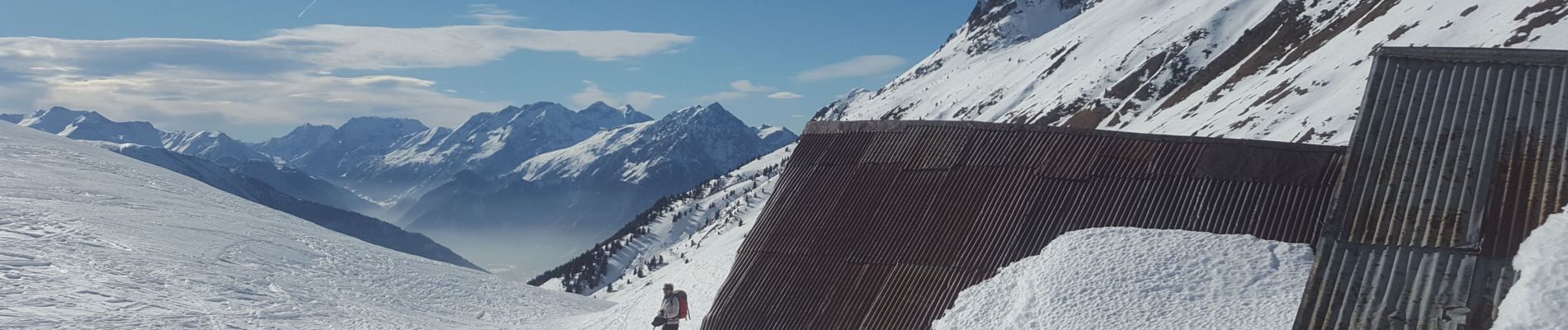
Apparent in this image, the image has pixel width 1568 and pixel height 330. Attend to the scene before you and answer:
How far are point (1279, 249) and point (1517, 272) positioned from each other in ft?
16.5

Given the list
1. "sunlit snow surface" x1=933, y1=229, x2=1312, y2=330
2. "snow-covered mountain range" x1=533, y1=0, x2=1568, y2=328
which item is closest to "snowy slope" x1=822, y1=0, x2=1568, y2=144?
"snow-covered mountain range" x1=533, y1=0, x2=1568, y2=328

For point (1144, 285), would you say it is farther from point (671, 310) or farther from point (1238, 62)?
point (1238, 62)

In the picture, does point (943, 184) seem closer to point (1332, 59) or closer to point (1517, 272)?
point (1517, 272)

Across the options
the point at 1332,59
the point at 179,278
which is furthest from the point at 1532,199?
the point at 1332,59

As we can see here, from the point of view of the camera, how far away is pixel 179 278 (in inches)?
1266

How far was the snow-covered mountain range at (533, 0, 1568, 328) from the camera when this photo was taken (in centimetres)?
5522

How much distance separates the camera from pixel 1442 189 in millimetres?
12508

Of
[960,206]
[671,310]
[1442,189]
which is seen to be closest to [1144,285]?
[1442,189]

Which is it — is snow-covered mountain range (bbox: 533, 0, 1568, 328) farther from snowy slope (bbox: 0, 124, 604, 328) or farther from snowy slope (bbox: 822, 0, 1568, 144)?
snowy slope (bbox: 0, 124, 604, 328)

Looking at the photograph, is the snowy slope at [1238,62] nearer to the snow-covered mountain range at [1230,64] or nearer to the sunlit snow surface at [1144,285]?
the snow-covered mountain range at [1230,64]

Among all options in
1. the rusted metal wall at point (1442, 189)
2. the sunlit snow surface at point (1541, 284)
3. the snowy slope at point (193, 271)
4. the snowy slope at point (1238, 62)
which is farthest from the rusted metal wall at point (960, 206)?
the snowy slope at point (1238, 62)

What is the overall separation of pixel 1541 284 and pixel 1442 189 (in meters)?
2.48

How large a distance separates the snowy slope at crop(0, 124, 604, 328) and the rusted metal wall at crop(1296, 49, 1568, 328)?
88.3 ft

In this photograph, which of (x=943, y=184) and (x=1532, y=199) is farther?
(x=943, y=184)
